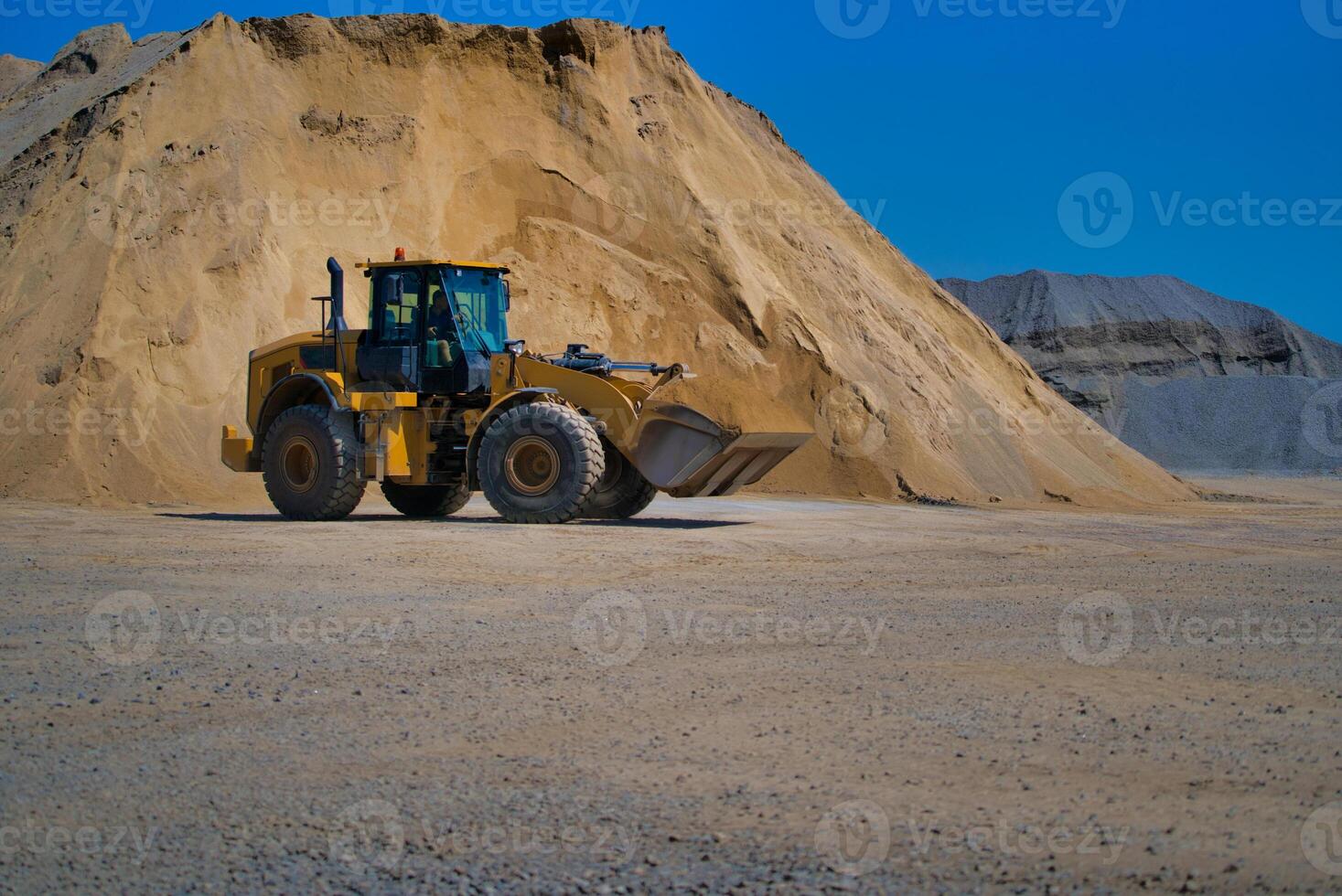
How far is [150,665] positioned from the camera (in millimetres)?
6062

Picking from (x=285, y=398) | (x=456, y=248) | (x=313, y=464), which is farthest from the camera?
(x=456, y=248)

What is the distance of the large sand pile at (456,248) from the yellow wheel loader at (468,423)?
2961mm

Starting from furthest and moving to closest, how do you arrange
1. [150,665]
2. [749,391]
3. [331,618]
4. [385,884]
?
[749,391], [331,618], [150,665], [385,884]

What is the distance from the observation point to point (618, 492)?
15.1 meters

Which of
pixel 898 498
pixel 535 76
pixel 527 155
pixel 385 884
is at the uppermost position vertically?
pixel 535 76

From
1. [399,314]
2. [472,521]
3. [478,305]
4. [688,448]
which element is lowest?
[472,521]

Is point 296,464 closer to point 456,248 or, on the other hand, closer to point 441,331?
point 441,331

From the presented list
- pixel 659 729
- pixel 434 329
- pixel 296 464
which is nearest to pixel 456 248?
pixel 434 329

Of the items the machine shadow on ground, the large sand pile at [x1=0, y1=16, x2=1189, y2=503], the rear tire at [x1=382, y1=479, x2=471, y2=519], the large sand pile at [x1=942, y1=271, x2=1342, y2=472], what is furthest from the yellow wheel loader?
the large sand pile at [x1=942, y1=271, x2=1342, y2=472]

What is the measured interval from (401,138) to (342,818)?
22319 millimetres

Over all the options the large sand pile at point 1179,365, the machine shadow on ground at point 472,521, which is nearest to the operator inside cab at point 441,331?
the machine shadow on ground at point 472,521

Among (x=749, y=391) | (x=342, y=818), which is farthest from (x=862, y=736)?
(x=749, y=391)

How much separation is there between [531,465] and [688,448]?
175 centimetres

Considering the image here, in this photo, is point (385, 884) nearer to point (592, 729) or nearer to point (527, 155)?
point (592, 729)
